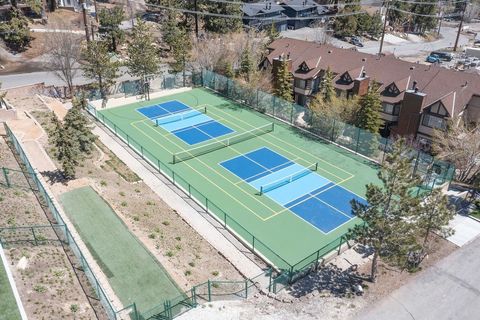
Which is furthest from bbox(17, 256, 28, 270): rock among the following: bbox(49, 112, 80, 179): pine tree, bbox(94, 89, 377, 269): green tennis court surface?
bbox(94, 89, 377, 269): green tennis court surface

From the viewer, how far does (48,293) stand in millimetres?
17359

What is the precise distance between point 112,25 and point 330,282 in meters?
51.7

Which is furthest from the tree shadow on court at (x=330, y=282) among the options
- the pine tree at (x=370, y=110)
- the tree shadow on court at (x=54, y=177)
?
the tree shadow on court at (x=54, y=177)

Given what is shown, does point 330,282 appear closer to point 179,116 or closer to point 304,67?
point 179,116

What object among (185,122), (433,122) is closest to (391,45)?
(433,122)

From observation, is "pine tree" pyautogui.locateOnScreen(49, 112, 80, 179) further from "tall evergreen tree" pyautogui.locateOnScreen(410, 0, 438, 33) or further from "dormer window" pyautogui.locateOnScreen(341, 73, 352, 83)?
"tall evergreen tree" pyautogui.locateOnScreen(410, 0, 438, 33)

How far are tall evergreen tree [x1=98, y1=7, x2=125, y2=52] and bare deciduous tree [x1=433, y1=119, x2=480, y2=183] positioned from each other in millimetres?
46573

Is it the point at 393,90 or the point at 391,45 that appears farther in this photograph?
the point at 391,45

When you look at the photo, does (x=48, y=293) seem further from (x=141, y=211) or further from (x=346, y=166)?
(x=346, y=166)

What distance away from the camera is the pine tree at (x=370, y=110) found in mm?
35053

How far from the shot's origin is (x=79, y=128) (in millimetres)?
30641

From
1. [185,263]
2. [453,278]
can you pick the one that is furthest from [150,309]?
[453,278]

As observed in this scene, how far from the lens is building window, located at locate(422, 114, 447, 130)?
36.1m

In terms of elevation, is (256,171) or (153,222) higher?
(153,222)
